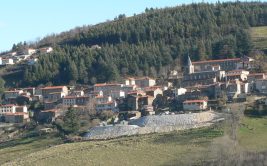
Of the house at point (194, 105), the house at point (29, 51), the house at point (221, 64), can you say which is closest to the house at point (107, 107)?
the house at point (194, 105)

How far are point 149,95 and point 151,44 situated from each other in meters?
23.0

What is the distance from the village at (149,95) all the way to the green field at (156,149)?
755 centimetres

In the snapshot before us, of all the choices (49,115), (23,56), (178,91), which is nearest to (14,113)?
(49,115)

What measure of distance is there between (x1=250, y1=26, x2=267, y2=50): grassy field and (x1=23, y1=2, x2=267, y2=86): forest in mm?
1318

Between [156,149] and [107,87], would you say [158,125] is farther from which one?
[107,87]

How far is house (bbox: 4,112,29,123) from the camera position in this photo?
7356 cm

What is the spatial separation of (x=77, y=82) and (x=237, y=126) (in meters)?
37.1

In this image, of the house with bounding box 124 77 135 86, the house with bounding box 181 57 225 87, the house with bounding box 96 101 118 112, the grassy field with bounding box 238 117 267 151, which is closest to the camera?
the grassy field with bounding box 238 117 267 151

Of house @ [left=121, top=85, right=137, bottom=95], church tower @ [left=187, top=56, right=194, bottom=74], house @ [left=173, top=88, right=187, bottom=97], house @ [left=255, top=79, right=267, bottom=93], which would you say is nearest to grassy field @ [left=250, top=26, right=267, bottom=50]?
church tower @ [left=187, top=56, right=194, bottom=74]

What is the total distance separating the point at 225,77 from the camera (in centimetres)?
7612

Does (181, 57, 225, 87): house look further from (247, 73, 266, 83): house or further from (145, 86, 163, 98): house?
(145, 86, 163, 98): house

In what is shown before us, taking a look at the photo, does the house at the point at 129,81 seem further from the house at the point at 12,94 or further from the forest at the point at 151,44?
the house at the point at 12,94

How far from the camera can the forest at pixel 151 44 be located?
88.1 metres

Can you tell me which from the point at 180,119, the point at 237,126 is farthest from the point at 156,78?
the point at 237,126
